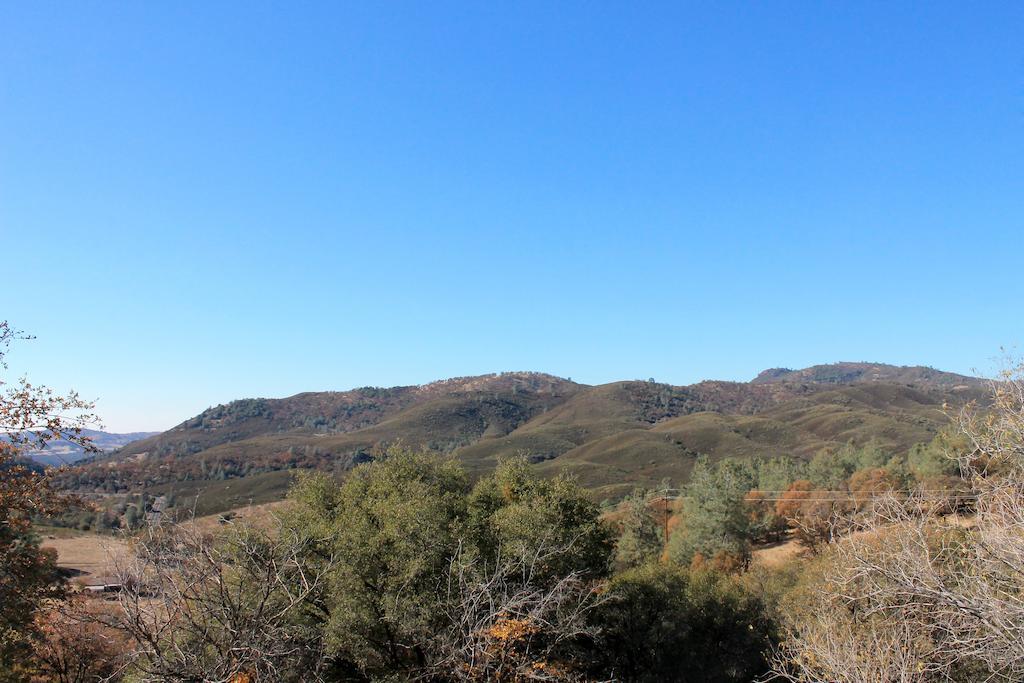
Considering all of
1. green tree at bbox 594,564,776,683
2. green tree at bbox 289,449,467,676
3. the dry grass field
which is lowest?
the dry grass field

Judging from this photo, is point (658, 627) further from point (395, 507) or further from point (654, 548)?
point (654, 548)

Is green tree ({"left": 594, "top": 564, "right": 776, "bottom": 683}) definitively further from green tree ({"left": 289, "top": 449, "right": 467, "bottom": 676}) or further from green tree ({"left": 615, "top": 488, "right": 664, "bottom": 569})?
green tree ({"left": 615, "top": 488, "right": 664, "bottom": 569})

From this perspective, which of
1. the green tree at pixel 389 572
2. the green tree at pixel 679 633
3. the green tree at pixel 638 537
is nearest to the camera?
the green tree at pixel 389 572

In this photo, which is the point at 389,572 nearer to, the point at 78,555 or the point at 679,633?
the point at 679,633

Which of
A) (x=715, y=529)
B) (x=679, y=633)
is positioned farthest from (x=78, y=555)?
(x=679, y=633)

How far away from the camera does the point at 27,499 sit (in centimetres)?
1329

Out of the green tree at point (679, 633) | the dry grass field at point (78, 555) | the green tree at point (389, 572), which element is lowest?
the dry grass field at point (78, 555)

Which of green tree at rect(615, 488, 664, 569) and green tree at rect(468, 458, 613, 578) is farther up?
green tree at rect(468, 458, 613, 578)

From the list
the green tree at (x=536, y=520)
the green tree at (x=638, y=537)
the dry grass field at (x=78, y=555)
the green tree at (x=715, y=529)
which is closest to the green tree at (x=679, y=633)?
the green tree at (x=536, y=520)

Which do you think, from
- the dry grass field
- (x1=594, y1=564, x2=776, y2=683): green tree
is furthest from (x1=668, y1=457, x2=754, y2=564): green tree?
the dry grass field

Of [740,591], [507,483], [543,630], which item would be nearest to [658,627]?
[740,591]

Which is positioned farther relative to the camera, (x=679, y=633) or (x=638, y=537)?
(x=638, y=537)

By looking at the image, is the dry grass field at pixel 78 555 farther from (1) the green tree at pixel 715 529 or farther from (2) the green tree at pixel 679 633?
(1) the green tree at pixel 715 529

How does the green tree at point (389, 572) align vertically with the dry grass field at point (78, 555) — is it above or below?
A: above
